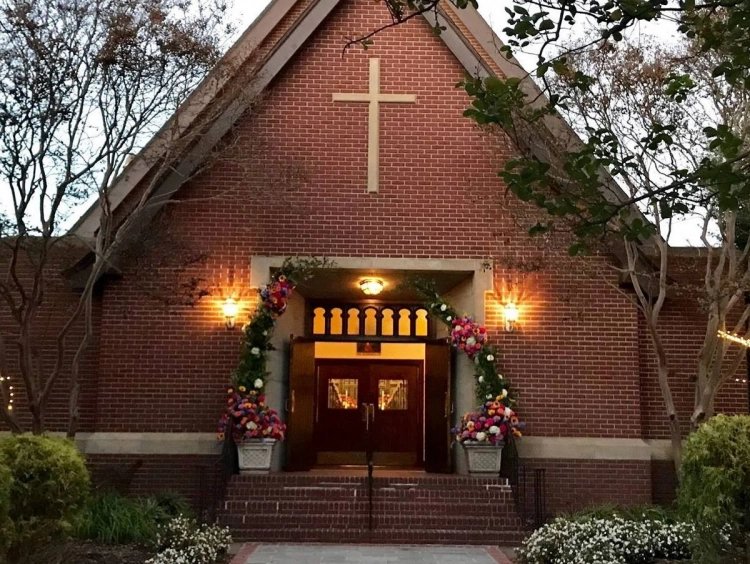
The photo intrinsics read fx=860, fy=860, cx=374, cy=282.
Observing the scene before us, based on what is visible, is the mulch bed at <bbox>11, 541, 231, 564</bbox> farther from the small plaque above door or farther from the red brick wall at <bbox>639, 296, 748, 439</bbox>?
the small plaque above door

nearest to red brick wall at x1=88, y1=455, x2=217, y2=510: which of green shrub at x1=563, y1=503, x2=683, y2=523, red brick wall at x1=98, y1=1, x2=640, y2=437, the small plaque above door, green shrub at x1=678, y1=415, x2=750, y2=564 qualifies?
red brick wall at x1=98, y1=1, x2=640, y2=437

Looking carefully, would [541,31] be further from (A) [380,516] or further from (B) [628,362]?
(B) [628,362]

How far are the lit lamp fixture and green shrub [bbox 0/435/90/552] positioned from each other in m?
6.56

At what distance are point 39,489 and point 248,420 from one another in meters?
4.70

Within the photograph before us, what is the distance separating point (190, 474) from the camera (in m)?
12.7

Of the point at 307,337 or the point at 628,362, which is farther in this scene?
the point at 307,337

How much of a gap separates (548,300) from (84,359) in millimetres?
7222

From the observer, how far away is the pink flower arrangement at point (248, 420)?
12.2 meters

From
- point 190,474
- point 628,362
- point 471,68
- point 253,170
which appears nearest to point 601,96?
point 471,68

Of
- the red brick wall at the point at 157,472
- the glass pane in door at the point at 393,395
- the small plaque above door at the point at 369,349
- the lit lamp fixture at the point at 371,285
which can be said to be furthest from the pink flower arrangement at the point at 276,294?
the glass pane in door at the point at 393,395

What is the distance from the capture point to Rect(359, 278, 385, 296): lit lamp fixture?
13.7m

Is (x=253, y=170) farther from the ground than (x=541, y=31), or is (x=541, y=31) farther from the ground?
(x=253, y=170)

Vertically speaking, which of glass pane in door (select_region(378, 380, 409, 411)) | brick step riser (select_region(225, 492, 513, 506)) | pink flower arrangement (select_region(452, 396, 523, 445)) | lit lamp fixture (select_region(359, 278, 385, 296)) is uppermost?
lit lamp fixture (select_region(359, 278, 385, 296))

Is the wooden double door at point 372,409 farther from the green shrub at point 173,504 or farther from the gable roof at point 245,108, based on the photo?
the gable roof at point 245,108
